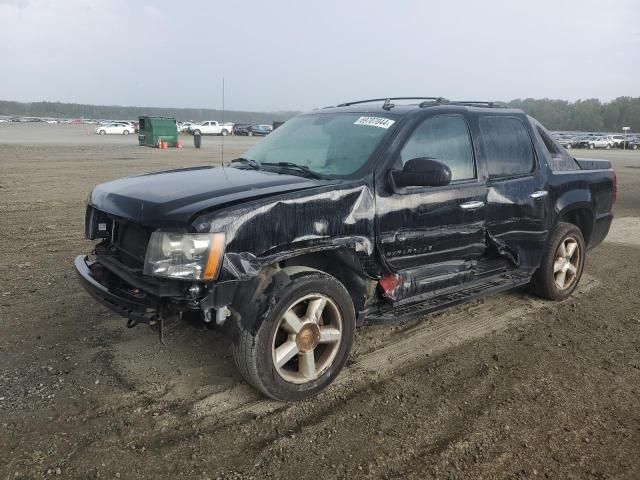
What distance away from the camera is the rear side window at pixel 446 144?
157 inches

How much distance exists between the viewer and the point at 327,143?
13.6 ft

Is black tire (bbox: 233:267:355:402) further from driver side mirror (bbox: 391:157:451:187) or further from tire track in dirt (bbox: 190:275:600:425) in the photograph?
driver side mirror (bbox: 391:157:451:187)

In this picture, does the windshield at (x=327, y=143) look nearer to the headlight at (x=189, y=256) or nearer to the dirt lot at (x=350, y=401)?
the headlight at (x=189, y=256)

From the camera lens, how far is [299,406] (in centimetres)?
335

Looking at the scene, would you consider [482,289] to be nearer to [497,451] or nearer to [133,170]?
[497,451]

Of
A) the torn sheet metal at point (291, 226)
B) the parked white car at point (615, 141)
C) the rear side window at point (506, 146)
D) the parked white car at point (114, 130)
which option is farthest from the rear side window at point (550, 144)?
the parked white car at point (615, 141)

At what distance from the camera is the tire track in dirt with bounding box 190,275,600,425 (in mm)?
3293

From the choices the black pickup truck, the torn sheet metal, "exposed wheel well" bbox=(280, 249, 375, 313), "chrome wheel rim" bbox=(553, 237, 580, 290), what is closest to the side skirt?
the black pickup truck

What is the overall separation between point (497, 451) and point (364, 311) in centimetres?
127

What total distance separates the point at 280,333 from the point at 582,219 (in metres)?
3.91

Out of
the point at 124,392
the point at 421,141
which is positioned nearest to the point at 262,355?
the point at 124,392

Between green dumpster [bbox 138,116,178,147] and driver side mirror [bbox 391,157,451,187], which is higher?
green dumpster [bbox 138,116,178,147]

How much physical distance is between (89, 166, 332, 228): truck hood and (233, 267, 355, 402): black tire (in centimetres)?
56

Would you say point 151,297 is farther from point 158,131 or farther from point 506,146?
point 158,131
